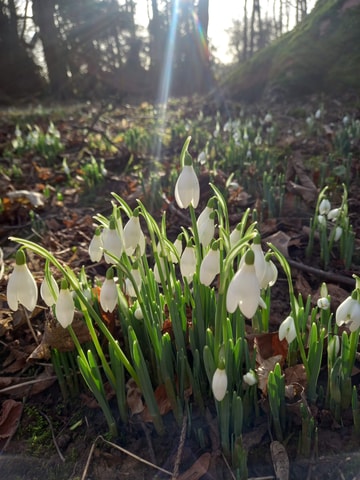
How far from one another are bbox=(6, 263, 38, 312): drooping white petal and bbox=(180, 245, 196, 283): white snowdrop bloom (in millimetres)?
390

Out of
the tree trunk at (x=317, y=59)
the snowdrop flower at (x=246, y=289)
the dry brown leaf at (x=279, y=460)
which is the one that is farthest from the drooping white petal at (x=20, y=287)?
the tree trunk at (x=317, y=59)

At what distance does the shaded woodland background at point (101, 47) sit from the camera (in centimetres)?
1417

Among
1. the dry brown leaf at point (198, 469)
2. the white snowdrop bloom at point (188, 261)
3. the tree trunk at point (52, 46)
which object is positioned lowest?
the dry brown leaf at point (198, 469)

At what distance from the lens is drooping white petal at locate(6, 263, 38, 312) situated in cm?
102

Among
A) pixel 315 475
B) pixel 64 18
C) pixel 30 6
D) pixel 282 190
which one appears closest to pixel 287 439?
pixel 315 475

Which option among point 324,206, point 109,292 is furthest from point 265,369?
point 324,206

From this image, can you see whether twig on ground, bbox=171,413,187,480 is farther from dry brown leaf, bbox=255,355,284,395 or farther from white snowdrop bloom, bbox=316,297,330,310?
white snowdrop bloom, bbox=316,297,330,310

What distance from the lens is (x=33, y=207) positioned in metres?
3.19

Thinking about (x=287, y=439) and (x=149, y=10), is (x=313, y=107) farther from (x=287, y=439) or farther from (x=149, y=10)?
(x=149, y=10)

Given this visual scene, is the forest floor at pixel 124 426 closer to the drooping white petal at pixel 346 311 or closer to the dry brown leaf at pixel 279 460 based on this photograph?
the dry brown leaf at pixel 279 460

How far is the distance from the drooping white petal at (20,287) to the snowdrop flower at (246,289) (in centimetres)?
50

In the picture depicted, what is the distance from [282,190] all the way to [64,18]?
50.8 feet

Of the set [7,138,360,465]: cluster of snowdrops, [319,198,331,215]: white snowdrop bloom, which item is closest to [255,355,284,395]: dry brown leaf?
[7,138,360,465]: cluster of snowdrops

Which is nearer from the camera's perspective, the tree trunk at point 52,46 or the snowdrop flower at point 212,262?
the snowdrop flower at point 212,262
